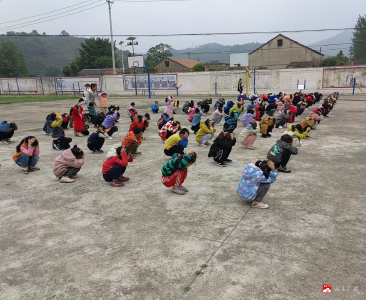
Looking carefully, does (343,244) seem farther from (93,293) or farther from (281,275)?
(93,293)

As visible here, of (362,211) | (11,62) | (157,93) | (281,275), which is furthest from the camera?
(11,62)

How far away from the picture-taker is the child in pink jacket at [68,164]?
243 inches

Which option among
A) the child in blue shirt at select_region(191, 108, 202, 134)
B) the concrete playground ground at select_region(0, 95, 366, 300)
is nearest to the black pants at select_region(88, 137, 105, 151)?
the concrete playground ground at select_region(0, 95, 366, 300)

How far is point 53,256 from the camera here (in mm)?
3705

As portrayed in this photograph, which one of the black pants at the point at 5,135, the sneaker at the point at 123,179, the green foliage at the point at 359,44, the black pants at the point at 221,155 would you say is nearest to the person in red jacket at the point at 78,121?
the black pants at the point at 5,135

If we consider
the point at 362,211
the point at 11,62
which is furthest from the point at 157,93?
→ the point at 11,62

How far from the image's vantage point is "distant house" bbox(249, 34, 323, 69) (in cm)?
5031

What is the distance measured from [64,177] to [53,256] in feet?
9.45

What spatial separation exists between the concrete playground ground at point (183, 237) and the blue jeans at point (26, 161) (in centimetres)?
26

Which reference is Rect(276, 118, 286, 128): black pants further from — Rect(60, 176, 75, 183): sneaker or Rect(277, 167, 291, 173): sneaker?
Rect(60, 176, 75, 183): sneaker

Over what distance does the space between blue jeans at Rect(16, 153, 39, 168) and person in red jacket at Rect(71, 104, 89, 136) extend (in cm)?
410

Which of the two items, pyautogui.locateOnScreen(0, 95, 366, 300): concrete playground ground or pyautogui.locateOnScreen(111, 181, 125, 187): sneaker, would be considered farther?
pyautogui.locateOnScreen(111, 181, 125, 187): sneaker

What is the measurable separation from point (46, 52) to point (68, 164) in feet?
413

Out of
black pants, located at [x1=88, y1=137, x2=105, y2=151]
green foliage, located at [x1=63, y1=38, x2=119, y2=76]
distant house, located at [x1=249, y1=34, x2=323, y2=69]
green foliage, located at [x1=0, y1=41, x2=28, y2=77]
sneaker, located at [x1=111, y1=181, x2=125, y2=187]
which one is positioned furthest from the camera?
green foliage, located at [x1=0, y1=41, x2=28, y2=77]
